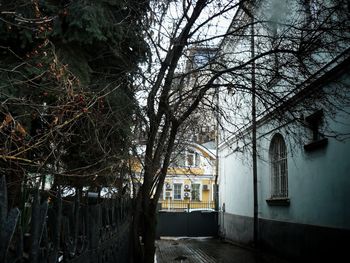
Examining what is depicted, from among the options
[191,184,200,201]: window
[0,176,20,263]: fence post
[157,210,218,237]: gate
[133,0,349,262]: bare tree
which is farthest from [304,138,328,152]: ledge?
[191,184,200,201]: window

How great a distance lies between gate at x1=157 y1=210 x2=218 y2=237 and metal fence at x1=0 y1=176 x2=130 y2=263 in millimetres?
20228

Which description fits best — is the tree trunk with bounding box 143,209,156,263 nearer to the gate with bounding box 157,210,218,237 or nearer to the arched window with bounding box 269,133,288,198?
the arched window with bounding box 269,133,288,198

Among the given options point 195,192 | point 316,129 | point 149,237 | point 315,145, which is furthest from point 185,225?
point 195,192

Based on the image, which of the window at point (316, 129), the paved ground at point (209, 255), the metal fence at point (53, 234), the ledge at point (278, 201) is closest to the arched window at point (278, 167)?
the ledge at point (278, 201)

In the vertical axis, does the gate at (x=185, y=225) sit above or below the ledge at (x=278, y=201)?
below

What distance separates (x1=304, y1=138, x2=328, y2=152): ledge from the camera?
9.96 m

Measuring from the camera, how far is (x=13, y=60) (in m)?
5.84

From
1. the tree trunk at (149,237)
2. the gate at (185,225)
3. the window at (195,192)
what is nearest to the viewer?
the tree trunk at (149,237)

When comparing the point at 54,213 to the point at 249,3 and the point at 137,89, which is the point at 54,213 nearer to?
the point at 137,89

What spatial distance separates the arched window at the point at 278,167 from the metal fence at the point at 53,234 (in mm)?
10942

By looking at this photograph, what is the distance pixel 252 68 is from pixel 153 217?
369 centimetres

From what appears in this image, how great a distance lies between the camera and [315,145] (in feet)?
34.3

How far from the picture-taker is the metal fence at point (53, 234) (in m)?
1.42

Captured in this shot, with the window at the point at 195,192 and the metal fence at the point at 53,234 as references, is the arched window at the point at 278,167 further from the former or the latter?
the window at the point at 195,192
